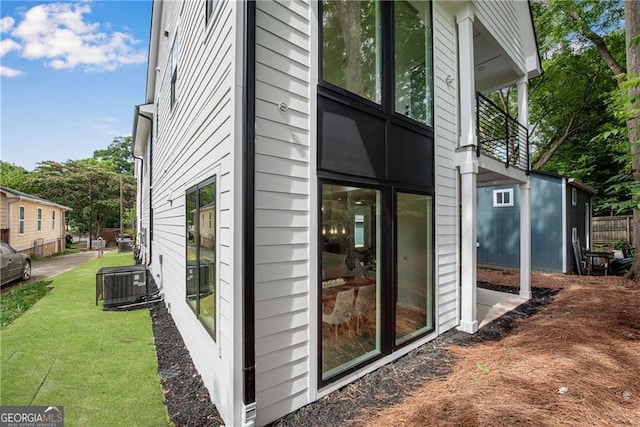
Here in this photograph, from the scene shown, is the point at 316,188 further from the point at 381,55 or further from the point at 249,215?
the point at 381,55

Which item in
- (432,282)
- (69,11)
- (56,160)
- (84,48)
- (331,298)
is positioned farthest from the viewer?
(56,160)

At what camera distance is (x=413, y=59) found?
4.55 meters

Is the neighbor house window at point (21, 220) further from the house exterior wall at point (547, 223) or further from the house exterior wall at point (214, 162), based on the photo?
the house exterior wall at point (547, 223)

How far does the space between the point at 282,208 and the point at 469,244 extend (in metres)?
3.69

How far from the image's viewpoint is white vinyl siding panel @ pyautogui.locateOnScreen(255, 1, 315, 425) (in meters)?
2.63

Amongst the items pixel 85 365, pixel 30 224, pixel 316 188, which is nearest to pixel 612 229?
pixel 316 188

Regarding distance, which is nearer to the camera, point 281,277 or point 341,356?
point 281,277

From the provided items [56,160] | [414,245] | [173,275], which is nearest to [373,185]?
[414,245]

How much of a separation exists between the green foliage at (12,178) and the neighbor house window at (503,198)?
100 feet

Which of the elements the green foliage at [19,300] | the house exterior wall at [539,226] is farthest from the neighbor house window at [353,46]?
the house exterior wall at [539,226]

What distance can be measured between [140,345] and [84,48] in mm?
6507

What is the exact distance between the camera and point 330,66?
332 cm

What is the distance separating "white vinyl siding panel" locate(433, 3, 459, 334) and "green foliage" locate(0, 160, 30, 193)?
29489 mm

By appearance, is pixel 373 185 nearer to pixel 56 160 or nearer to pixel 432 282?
pixel 432 282
